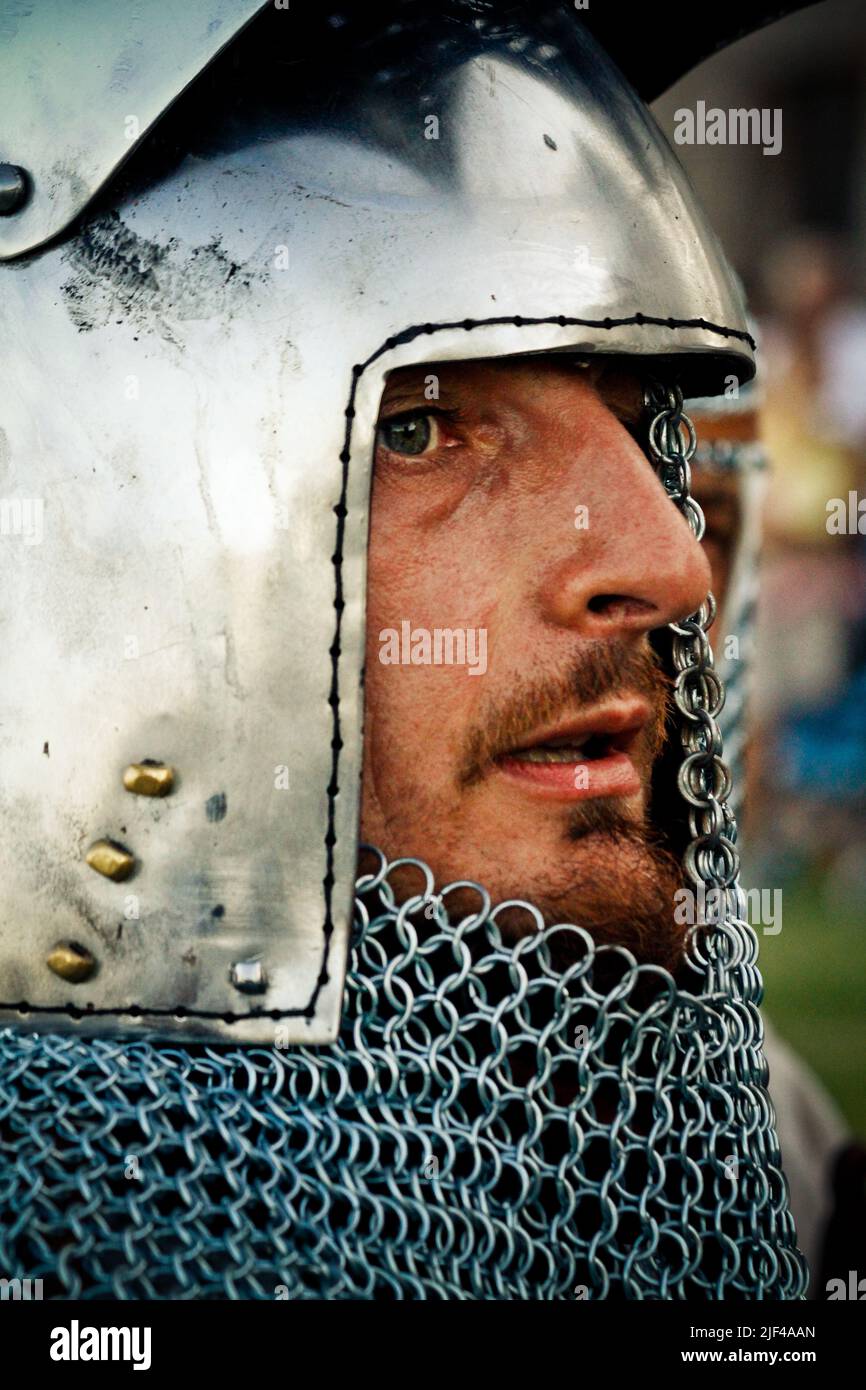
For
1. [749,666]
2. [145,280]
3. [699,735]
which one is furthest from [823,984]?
[145,280]

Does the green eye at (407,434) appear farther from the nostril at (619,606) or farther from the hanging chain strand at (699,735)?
the hanging chain strand at (699,735)

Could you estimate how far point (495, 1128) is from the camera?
2.04m

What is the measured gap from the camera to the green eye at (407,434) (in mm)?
2031

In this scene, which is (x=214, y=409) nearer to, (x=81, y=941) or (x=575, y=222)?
(x=575, y=222)

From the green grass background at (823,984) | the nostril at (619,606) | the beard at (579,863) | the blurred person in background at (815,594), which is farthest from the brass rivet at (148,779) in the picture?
the blurred person in background at (815,594)

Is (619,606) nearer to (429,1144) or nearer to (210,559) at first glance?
(210,559)

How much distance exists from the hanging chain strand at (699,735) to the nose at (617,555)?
229mm

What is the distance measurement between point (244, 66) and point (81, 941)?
1109 mm

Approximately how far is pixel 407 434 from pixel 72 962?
2.54 ft

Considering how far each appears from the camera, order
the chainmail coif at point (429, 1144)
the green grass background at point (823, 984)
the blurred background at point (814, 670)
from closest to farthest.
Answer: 1. the chainmail coif at point (429, 1144)
2. the green grass background at point (823, 984)
3. the blurred background at point (814, 670)

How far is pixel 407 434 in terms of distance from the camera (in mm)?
2039

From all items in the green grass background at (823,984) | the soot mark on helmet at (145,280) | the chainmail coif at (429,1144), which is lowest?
the green grass background at (823,984)

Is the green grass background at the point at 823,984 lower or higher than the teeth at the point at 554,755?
lower

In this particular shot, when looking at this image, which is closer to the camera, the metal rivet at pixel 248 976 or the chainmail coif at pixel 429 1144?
the chainmail coif at pixel 429 1144
